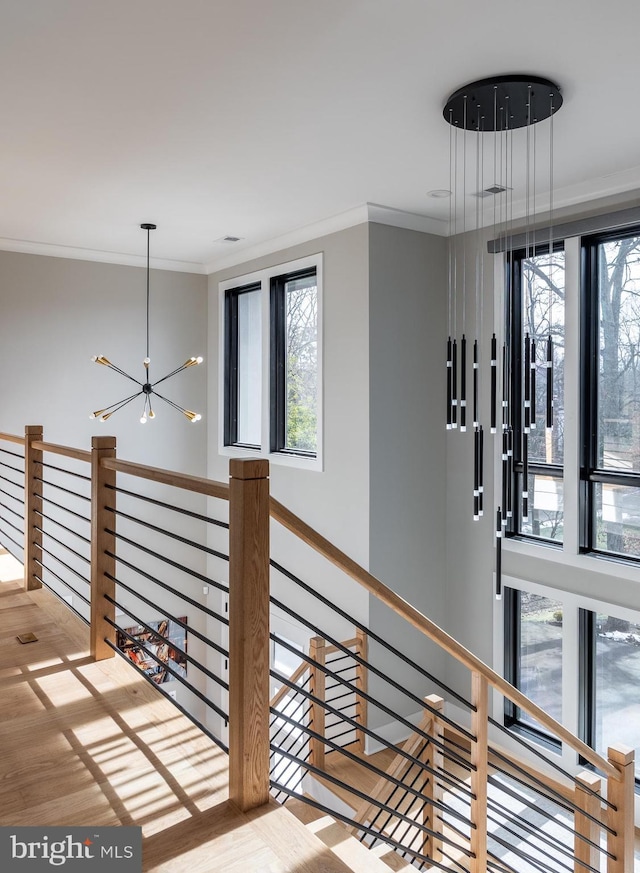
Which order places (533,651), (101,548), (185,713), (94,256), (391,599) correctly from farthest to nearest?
1. (94,256)
2. (533,651)
3. (101,548)
4. (185,713)
5. (391,599)

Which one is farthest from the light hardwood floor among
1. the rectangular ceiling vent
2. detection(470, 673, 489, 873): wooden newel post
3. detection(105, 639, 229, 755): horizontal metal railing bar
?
the rectangular ceiling vent

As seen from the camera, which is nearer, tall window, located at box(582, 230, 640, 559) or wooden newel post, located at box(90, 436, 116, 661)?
wooden newel post, located at box(90, 436, 116, 661)

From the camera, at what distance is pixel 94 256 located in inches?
231

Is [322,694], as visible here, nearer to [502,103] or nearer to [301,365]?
[301,365]

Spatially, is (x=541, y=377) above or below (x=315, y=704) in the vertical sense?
above

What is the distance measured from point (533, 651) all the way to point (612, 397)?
1787 mm

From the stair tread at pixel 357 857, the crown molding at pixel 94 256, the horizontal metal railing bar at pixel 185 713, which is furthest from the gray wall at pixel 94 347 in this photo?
the stair tread at pixel 357 857

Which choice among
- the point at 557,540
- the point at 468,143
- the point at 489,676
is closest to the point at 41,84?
the point at 468,143

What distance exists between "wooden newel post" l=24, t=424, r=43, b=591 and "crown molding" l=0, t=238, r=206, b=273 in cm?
258

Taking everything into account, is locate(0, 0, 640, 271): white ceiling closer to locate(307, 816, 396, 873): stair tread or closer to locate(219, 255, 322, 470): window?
locate(219, 255, 322, 470): window

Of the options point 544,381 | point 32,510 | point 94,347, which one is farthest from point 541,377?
point 94,347

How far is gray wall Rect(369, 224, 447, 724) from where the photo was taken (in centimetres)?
467

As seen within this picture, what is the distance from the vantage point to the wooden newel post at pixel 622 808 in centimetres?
261

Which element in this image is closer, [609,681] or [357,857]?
[357,857]
